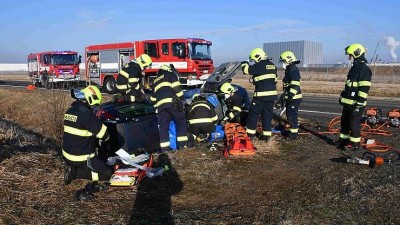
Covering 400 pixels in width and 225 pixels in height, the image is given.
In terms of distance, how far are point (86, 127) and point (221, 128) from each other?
11.9ft

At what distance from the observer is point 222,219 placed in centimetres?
Result: 397

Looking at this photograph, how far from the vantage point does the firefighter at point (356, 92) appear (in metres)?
6.64

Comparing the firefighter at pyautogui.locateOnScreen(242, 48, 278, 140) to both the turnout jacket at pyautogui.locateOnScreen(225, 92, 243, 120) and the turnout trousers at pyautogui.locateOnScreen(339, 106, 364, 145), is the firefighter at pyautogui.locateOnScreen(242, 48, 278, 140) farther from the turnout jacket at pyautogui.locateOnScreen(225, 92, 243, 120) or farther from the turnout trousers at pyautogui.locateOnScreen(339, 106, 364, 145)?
the turnout trousers at pyautogui.locateOnScreen(339, 106, 364, 145)

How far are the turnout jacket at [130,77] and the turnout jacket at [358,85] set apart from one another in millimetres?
4438

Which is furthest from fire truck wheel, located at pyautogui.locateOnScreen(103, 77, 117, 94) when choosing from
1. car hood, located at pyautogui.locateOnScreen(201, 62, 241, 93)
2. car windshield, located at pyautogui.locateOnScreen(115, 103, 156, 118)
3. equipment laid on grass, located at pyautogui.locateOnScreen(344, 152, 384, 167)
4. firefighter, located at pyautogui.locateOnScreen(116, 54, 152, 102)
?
equipment laid on grass, located at pyautogui.locateOnScreen(344, 152, 384, 167)

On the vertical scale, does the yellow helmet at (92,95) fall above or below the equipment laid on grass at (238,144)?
above

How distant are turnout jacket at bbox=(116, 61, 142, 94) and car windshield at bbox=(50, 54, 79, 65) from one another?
17.5 metres

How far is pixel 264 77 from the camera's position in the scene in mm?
7520

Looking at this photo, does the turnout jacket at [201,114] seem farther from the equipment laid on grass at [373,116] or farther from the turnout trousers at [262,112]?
the equipment laid on grass at [373,116]

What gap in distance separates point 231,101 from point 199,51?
10.8 meters

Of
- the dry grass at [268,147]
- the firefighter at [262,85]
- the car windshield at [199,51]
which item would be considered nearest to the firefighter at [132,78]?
the firefighter at [262,85]

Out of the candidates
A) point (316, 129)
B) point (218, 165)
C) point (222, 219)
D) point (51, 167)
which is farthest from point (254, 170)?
point (316, 129)

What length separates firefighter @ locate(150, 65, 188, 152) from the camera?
22.9 feet

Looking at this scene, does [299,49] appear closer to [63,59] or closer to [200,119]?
[63,59]
